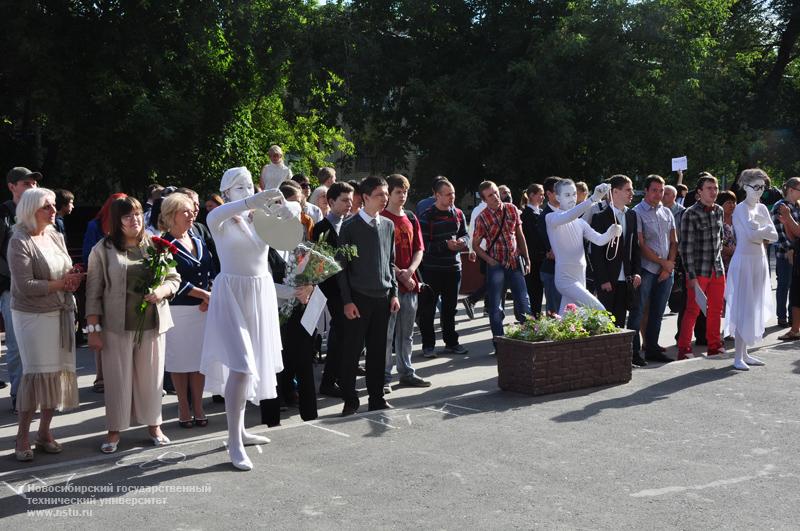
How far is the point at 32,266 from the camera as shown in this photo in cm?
659

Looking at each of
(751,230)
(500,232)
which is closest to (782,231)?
(751,230)

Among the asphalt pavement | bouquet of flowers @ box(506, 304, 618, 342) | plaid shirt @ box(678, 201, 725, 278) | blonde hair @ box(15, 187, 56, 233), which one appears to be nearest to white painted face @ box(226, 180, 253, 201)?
blonde hair @ box(15, 187, 56, 233)

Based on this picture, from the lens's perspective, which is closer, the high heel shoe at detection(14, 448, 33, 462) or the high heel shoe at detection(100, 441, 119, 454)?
the high heel shoe at detection(14, 448, 33, 462)

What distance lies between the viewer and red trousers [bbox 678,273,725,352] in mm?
10289

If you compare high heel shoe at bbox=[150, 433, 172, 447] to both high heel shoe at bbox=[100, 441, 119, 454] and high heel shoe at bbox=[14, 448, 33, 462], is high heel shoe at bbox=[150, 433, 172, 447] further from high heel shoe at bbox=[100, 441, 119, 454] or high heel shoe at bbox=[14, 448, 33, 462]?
high heel shoe at bbox=[14, 448, 33, 462]

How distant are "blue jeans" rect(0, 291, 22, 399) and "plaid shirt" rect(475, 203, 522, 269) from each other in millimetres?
5279

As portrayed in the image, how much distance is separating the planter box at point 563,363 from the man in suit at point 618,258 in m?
1.14

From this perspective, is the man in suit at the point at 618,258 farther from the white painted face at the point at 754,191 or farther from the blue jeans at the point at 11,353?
the blue jeans at the point at 11,353

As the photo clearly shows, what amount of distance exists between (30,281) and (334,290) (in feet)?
8.26

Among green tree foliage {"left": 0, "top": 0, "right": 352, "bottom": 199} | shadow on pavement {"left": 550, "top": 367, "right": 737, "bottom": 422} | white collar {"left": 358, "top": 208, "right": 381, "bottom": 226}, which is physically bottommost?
shadow on pavement {"left": 550, "top": 367, "right": 737, "bottom": 422}

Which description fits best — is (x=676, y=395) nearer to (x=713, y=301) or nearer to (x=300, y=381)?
(x=713, y=301)

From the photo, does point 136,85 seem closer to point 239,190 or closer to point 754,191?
point 754,191

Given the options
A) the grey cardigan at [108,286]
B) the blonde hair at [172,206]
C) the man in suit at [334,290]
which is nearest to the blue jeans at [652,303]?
the man in suit at [334,290]

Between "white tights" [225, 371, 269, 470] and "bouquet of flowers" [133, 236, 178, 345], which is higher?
"bouquet of flowers" [133, 236, 178, 345]
